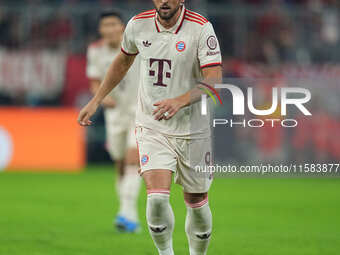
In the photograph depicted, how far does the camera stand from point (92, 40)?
18438mm

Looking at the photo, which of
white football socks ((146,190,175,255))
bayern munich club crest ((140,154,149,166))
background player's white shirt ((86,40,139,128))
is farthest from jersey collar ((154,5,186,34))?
background player's white shirt ((86,40,139,128))

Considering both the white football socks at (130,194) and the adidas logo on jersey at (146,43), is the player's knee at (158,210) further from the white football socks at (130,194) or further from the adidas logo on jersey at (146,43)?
the white football socks at (130,194)

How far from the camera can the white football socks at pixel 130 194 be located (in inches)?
369

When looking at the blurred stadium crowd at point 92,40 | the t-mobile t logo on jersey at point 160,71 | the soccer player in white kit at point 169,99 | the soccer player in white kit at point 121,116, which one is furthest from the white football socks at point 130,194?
the blurred stadium crowd at point 92,40

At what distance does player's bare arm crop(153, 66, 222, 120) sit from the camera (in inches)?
228

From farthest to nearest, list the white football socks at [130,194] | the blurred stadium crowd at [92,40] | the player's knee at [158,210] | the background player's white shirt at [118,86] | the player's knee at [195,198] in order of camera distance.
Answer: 1. the blurred stadium crowd at [92,40]
2. the background player's white shirt at [118,86]
3. the white football socks at [130,194]
4. the player's knee at [195,198]
5. the player's knee at [158,210]

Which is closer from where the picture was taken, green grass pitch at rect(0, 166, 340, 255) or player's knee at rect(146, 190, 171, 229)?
player's knee at rect(146, 190, 171, 229)

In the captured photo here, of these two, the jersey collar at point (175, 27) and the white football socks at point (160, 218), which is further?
the jersey collar at point (175, 27)

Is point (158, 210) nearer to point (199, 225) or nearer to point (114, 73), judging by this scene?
point (199, 225)

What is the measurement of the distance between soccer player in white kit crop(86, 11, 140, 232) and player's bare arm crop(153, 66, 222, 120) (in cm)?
355

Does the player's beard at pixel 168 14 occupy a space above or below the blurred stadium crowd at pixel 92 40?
above

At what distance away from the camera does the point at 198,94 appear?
5.92m

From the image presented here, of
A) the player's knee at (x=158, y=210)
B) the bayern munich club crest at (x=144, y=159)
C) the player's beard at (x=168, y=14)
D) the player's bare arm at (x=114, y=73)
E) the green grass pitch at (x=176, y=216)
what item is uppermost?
the player's beard at (x=168, y=14)

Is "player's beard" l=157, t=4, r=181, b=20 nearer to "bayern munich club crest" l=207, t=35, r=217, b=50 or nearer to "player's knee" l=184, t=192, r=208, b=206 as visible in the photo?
"bayern munich club crest" l=207, t=35, r=217, b=50
